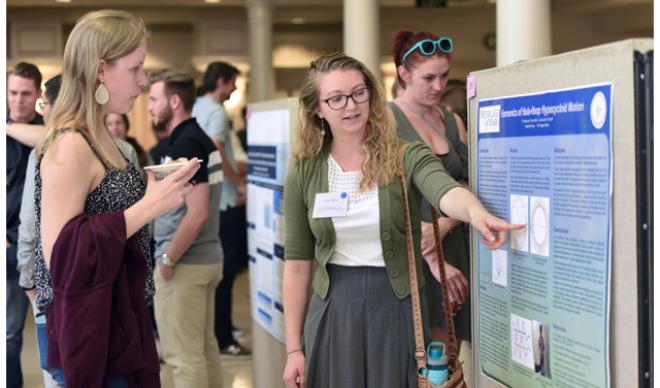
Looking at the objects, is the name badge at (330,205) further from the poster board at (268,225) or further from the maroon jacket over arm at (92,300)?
the poster board at (268,225)

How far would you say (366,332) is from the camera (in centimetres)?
255

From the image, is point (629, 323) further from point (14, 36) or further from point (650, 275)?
point (14, 36)

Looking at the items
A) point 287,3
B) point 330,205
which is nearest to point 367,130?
point 330,205

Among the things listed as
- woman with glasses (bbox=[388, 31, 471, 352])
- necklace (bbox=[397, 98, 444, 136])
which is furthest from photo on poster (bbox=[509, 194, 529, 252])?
necklace (bbox=[397, 98, 444, 136])

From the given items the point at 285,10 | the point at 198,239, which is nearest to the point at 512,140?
the point at 198,239

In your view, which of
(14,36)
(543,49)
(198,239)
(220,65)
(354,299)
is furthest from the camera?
(14,36)

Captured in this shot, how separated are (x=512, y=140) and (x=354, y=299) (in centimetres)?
70

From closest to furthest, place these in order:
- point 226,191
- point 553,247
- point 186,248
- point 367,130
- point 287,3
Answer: point 553,247, point 367,130, point 186,248, point 226,191, point 287,3

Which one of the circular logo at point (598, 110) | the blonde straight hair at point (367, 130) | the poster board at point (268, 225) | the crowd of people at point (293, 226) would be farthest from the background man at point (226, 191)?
the circular logo at point (598, 110)

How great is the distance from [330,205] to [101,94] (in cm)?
67

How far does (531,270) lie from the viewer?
80.8 inches

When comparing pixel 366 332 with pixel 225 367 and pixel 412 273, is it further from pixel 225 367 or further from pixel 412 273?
pixel 225 367

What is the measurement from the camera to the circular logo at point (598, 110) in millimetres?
1731

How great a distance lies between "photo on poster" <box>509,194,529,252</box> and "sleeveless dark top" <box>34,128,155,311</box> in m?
0.92
